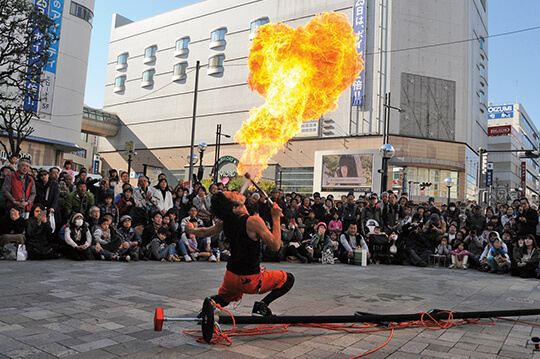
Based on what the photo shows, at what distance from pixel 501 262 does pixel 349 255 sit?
13.2 feet

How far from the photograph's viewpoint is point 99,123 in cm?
5594

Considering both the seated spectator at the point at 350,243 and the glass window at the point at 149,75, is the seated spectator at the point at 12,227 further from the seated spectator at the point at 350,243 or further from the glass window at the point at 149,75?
the glass window at the point at 149,75

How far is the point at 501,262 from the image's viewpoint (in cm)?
1127

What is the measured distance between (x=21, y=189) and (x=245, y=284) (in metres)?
→ 7.33

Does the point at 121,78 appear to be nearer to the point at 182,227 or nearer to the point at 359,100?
the point at 359,100

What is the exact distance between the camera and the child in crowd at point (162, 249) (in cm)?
1056

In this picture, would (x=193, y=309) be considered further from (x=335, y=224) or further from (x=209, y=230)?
(x=335, y=224)

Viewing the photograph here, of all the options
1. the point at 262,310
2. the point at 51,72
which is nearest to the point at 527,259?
the point at 262,310

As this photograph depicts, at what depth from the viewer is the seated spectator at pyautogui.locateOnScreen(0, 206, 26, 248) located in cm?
880

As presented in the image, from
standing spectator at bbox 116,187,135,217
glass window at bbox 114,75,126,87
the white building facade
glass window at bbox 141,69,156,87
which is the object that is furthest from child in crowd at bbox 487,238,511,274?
glass window at bbox 114,75,126,87

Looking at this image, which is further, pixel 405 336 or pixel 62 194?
pixel 62 194

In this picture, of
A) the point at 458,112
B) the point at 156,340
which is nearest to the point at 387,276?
the point at 156,340

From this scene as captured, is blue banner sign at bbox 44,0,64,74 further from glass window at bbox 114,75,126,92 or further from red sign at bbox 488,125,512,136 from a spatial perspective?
red sign at bbox 488,125,512,136

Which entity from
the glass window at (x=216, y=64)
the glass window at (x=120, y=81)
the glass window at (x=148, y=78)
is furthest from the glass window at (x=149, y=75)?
the glass window at (x=216, y=64)
